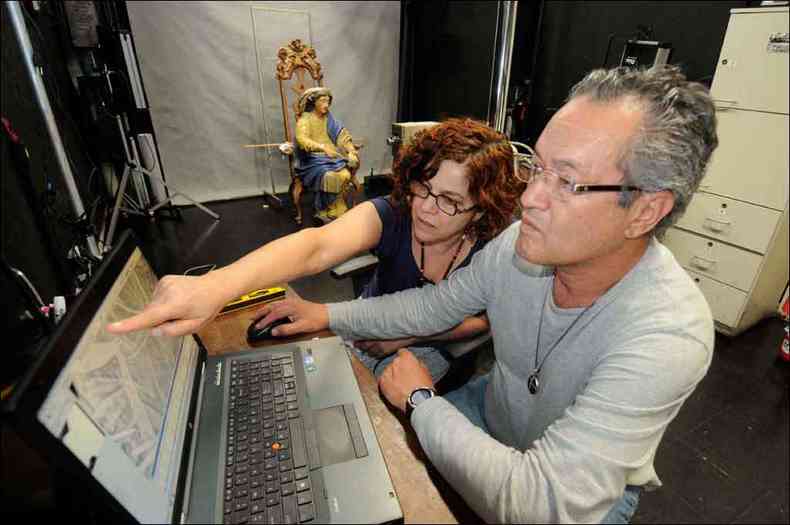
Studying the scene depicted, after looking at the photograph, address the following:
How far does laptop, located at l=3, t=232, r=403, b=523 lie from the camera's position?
1.39 feet

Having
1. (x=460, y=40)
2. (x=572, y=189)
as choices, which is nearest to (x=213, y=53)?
(x=460, y=40)

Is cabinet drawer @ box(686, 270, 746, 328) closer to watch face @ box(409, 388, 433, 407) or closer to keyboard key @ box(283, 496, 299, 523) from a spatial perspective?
watch face @ box(409, 388, 433, 407)

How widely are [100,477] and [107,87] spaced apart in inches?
137

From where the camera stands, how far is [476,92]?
15.3 feet

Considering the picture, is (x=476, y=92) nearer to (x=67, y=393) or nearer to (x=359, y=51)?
(x=359, y=51)

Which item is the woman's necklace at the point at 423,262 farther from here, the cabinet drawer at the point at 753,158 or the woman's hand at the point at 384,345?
the cabinet drawer at the point at 753,158

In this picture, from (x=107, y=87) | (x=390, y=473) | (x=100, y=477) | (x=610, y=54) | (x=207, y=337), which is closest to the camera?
(x=100, y=477)

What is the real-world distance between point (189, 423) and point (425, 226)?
0.78m

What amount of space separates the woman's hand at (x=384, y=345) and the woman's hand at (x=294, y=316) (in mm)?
184

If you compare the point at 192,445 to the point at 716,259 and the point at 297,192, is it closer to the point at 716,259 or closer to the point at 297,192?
the point at 716,259

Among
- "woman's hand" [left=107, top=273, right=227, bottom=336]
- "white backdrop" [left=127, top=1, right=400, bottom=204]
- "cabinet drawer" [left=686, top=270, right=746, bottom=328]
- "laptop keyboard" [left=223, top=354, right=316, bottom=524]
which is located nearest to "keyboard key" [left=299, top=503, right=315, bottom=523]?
"laptop keyboard" [left=223, top=354, right=316, bottom=524]

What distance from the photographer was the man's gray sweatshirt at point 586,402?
1.92ft

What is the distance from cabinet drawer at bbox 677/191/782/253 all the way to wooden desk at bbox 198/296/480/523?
2.07 metres

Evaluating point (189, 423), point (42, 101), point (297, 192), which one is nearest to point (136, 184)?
point (297, 192)
